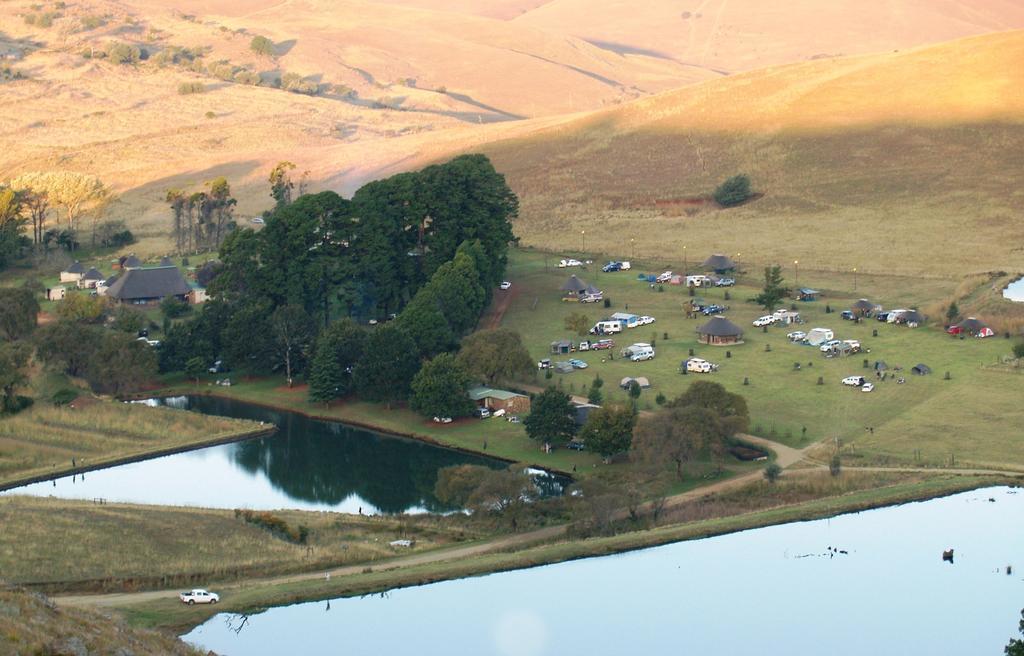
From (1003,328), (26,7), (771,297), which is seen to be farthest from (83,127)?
(1003,328)

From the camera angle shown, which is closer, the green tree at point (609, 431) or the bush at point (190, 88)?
the green tree at point (609, 431)

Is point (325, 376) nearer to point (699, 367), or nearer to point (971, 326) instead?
point (699, 367)

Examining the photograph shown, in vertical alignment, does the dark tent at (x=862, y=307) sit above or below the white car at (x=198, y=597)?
above

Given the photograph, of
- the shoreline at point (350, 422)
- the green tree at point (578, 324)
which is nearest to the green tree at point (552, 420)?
the shoreline at point (350, 422)

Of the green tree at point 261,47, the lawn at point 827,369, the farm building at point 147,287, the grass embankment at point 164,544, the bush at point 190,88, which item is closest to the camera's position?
the grass embankment at point 164,544

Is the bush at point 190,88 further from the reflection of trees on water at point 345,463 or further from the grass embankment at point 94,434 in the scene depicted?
the reflection of trees on water at point 345,463

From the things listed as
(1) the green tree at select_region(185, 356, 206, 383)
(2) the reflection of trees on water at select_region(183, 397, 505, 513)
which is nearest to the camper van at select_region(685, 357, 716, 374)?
(2) the reflection of trees on water at select_region(183, 397, 505, 513)

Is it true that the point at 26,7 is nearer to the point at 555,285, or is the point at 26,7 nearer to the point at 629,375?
the point at 555,285
